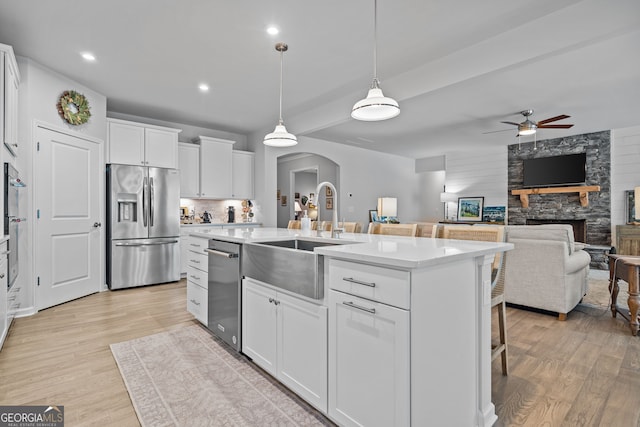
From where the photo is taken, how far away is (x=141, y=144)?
4.78m

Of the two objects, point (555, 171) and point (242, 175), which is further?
point (555, 171)

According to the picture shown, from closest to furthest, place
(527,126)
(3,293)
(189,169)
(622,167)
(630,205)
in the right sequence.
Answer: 1. (3,293)
2. (527,126)
3. (189,169)
4. (630,205)
5. (622,167)

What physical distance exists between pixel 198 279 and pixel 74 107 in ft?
9.48

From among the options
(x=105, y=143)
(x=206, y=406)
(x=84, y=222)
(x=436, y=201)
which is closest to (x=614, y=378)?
(x=206, y=406)

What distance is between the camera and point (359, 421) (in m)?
1.44

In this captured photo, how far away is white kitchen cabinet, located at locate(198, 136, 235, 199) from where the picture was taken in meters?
5.62

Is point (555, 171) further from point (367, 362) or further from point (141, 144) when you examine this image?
point (141, 144)

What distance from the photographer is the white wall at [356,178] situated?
609 cm

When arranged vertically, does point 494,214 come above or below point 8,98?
below

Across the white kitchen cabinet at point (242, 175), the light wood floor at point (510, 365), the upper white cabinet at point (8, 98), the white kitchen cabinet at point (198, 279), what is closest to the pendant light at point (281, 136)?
the white kitchen cabinet at point (198, 279)

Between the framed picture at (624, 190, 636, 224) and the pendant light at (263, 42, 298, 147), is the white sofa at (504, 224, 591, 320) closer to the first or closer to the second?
the pendant light at (263, 42, 298, 147)

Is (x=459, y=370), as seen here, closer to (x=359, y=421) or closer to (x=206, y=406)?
(x=359, y=421)

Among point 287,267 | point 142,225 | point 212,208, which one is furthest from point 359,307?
point 212,208

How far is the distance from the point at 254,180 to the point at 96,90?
2.84 metres
